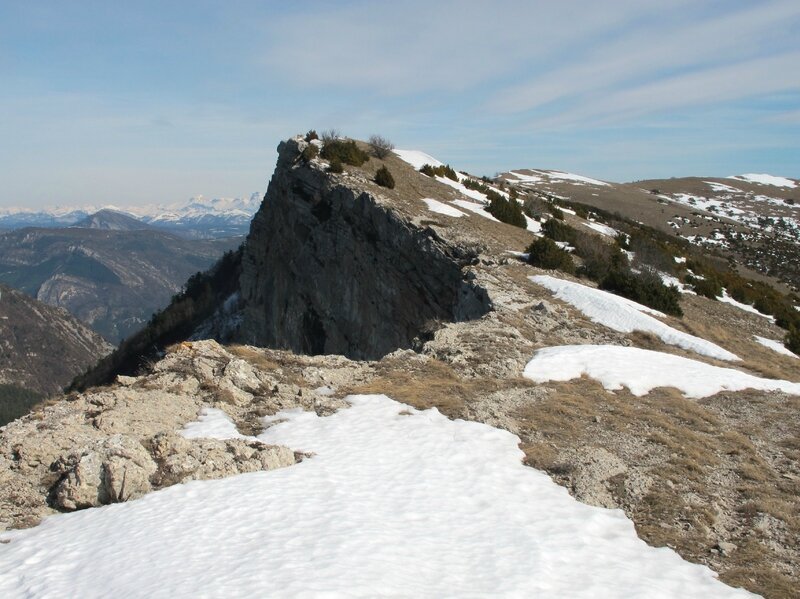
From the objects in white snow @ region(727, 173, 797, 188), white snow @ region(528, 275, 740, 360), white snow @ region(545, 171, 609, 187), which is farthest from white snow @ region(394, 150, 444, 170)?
white snow @ region(727, 173, 797, 188)

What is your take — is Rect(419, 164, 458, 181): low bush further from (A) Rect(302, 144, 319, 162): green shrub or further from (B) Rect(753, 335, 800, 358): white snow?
(B) Rect(753, 335, 800, 358): white snow

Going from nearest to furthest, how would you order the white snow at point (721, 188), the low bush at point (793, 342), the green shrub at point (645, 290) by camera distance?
1. the green shrub at point (645, 290)
2. the low bush at point (793, 342)
3. the white snow at point (721, 188)

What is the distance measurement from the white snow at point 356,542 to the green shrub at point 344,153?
98.2 feet

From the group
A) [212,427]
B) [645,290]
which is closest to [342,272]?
[645,290]

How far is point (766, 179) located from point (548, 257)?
451 ft

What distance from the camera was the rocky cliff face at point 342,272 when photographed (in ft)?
92.6

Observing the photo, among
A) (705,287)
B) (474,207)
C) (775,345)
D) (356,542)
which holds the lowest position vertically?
(356,542)

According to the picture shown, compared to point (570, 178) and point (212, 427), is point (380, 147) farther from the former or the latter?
point (570, 178)

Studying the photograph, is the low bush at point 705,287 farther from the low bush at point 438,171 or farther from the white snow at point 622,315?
the low bush at point 438,171

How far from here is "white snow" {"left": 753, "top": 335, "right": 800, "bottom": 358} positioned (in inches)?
1048

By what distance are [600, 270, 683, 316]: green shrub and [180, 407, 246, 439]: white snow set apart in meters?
21.9

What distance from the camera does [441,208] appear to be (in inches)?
1344

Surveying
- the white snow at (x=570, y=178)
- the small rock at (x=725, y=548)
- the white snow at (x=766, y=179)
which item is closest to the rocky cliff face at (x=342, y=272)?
the small rock at (x=725, y=548)

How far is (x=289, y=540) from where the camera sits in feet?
22.8
